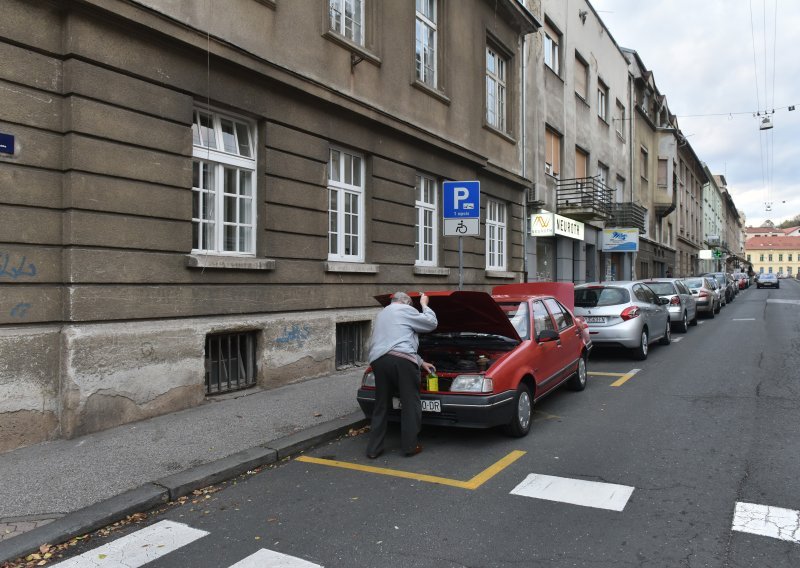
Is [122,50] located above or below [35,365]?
above

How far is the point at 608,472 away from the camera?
516cm

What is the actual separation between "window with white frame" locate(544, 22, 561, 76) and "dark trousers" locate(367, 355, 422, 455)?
17.3 m

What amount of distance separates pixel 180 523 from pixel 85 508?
0.74m

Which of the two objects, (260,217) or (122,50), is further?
(260,217)

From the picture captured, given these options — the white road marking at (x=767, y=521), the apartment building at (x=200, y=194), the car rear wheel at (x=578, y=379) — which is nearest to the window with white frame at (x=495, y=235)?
the apartment building at (x=200, y=194)

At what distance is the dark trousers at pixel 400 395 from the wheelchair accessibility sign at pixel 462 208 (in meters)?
3.96

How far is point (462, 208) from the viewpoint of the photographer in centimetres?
955

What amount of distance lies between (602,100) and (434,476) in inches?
1018

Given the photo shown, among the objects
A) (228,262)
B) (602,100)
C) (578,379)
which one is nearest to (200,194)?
(228,262)

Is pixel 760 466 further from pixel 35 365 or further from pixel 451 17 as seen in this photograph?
pixel 451 17

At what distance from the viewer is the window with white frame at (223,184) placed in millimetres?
8031

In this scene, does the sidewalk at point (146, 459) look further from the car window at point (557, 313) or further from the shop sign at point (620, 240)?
the shop sign at point (620, 240)

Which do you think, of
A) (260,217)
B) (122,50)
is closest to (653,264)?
(260,217)

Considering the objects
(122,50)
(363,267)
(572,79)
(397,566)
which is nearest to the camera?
(397,566)
